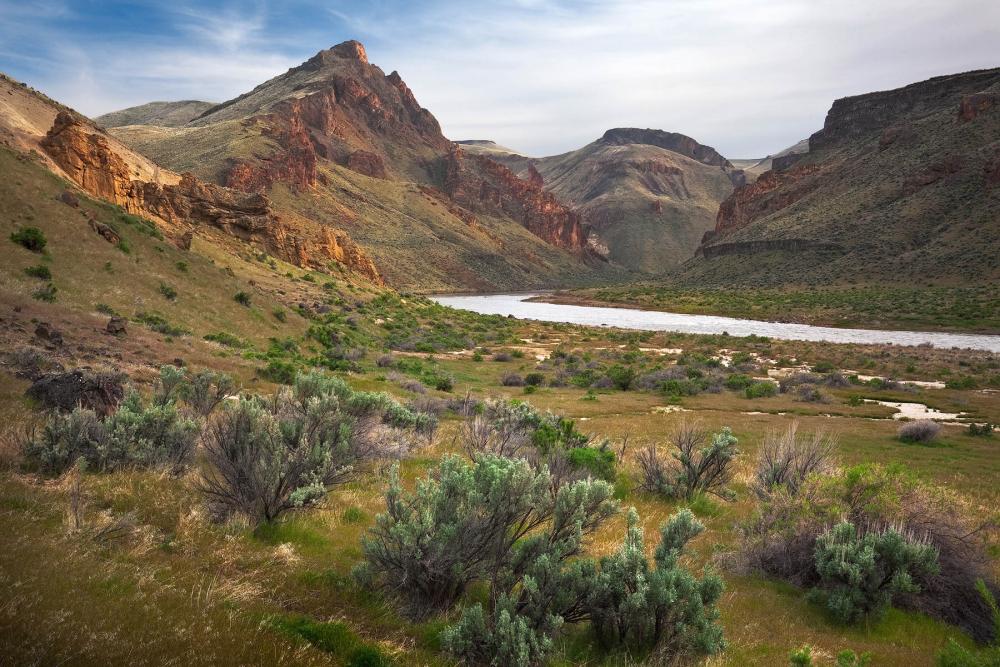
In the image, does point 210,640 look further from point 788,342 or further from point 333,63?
point 333,63

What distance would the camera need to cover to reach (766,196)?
473ft

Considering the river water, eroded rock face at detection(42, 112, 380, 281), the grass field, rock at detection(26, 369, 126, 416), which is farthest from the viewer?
the river water

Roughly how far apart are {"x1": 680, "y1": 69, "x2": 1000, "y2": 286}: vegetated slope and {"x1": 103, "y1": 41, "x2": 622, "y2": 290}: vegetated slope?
198 feet

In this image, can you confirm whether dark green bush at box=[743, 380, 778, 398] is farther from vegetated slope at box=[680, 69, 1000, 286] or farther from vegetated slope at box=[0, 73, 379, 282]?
vegetated slope at box=[680, 69, 1000, 286]

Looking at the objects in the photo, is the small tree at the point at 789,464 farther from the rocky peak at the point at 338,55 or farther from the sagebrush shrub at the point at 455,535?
the rocky peak at the point at 338,55

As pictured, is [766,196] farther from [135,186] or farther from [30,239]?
[30,239]

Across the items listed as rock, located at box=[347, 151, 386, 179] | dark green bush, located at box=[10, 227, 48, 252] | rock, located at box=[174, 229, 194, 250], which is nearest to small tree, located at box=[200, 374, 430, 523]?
dark green bush, located at box=[10, 227, 48, 252]

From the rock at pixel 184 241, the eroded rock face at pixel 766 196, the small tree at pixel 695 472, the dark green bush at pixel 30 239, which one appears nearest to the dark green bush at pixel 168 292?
the dark green bush at pixel 30 239

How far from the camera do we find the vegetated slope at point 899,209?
244ft

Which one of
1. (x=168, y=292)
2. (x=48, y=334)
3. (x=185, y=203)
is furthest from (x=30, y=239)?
(x=185, y=203)

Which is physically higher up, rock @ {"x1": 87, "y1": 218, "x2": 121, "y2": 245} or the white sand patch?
rock @ {"x1": 87, "y1": 218, "x2": 121, "y2": 245}

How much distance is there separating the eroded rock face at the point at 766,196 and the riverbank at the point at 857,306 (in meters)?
52.0

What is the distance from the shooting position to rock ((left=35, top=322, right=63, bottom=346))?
11625 millimetres

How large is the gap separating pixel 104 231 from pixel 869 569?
26.2 metres
